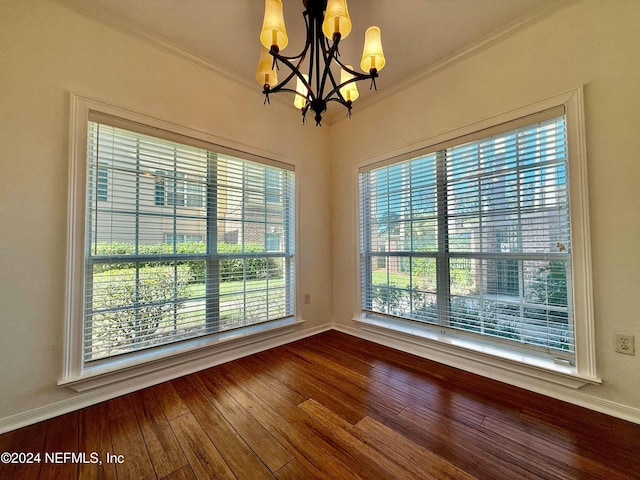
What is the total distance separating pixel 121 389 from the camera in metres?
1.92

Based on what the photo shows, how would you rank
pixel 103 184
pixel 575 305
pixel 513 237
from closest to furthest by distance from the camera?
1. pixel 575 305
2. pixel 103 184
3. pixel 513 237

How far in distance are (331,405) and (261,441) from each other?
1.68 feet

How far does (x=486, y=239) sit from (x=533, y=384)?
3.68 ft

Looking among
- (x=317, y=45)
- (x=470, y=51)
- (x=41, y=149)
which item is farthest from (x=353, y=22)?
(x=41, y=149)

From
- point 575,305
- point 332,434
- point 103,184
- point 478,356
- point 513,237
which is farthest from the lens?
point 478,356

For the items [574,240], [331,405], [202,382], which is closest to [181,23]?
[202,382]

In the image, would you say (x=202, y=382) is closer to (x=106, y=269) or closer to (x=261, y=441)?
(x=261, y=441)

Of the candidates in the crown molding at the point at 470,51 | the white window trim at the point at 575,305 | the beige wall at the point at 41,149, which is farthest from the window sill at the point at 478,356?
the beige wall at the point at 41,149

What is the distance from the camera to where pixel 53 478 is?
4.06ft

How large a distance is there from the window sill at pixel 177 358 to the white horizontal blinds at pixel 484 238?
1.31m

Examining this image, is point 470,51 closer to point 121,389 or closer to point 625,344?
point 625,344

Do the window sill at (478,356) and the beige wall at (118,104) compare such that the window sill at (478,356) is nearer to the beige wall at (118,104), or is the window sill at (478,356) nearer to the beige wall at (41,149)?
the beige wall at (118,104)

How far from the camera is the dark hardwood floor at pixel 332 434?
127 centimetres

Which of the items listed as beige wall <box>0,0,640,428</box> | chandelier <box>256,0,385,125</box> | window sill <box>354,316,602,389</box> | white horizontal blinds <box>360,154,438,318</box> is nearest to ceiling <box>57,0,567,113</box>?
beige wall <box>0,0,640,428</box>
